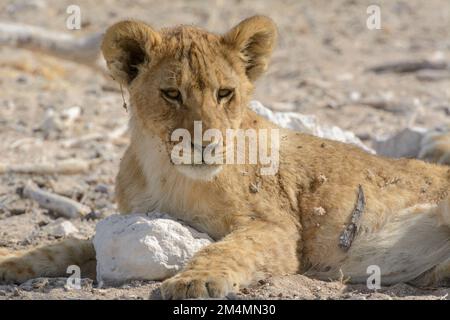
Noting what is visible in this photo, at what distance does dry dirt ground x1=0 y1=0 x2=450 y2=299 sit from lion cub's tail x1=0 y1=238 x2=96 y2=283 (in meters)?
0.24

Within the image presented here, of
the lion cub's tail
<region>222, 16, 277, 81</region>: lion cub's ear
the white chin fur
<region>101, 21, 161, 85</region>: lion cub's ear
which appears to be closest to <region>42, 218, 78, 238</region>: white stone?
the lion cub's tail

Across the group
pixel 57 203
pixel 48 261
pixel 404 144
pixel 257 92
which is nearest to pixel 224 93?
pixel 48 261

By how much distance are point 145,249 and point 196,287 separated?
0.66 m

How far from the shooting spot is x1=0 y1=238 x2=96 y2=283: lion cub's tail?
19.6 feet

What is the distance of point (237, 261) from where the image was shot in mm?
5418

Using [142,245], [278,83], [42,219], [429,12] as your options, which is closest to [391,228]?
[142,245]

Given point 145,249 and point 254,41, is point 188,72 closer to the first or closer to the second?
point 254,41

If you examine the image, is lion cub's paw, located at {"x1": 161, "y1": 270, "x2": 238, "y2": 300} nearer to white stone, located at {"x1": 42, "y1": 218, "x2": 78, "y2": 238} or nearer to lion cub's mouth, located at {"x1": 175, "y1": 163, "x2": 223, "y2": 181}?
lion cub's mouth, located at {"x1": 175, "y1": 163, "x2": 223, "y2": 181}

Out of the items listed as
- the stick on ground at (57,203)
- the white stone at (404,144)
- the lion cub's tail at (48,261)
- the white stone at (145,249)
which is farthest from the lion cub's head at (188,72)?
the white stone at (404,144)

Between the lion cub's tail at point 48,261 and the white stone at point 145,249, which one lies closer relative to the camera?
the white stone at point 145,249

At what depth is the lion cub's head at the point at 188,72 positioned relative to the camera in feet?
17.9

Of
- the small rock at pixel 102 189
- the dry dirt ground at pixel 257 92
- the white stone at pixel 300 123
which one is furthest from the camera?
the small rock at pixel 102 189

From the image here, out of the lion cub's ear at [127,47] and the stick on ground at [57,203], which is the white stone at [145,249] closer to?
the lion cub's ear at [127,47]

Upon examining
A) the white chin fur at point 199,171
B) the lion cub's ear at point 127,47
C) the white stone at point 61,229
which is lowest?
the white stone at point 61,229
